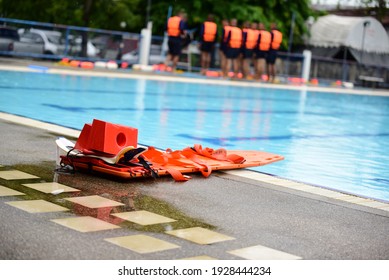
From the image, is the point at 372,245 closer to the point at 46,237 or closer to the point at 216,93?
the point at 46,237

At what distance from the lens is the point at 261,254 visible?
4.86m

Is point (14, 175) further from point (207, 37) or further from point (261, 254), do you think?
point (207, 37)

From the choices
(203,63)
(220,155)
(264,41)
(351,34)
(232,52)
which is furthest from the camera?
(351,34)

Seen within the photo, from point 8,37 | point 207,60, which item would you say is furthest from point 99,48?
point 207,60

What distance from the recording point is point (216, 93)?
22.5 m

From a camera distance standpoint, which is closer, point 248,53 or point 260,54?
point 248,53

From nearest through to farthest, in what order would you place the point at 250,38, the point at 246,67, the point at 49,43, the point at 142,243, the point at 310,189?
the point at 142,243 → the point at 310,189 → the point at 49,43 → the point at 250,38 → the point at 246,67

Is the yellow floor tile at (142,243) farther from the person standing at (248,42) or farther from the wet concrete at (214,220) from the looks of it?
the person standing at (248,42)

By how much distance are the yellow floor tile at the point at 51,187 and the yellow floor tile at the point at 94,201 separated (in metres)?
0.23

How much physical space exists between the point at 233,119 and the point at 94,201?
9.47 meters

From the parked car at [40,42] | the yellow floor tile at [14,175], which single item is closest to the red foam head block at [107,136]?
the yellow floor tile at [14,175]

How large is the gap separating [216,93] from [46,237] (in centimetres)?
1790

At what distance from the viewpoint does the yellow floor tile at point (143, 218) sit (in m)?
5.46
